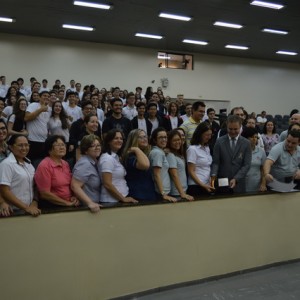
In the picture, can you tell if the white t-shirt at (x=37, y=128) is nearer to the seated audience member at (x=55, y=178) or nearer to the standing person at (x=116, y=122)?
the standing person at (x=116, y=122)

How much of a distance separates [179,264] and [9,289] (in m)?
1.26

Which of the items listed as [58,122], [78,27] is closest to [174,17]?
[78,27]

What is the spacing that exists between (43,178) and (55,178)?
9 centimetres

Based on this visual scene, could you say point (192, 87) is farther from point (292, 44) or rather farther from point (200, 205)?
point (200, 205)

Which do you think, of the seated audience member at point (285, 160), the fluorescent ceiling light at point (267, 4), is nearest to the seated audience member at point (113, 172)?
the seated audience member at point (285, 160)

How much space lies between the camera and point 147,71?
12977 mm

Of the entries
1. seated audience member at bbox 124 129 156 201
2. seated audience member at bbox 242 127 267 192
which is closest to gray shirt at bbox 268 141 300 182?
seated audience member at bbox 242 127 267 192

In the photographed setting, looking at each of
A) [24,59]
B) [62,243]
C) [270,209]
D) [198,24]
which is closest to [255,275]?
[270,209]

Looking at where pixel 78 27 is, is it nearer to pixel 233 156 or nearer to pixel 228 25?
pixel 228 25

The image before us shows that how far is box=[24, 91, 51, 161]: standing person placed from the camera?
4.21 m

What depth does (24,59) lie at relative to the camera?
1116 centimetres

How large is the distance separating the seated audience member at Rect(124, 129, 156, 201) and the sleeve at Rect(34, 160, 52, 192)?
62cm

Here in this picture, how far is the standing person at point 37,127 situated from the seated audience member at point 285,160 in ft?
8.67

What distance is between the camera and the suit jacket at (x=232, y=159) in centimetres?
323
